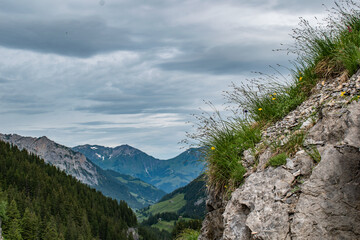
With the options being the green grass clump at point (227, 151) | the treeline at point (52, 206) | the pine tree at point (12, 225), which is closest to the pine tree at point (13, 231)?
the pine tree at point (12, 225)

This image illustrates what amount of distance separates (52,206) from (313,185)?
571 feet

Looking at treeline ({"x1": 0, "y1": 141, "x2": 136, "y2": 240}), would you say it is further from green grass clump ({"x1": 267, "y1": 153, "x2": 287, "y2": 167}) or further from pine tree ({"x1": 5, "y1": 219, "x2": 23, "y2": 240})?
green grass clump ({"x1": 267, "y1": 153, "x2": 287, "y2": 167})

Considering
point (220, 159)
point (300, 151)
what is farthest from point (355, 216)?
point (220, 159)

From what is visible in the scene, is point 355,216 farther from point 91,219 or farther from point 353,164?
point 91,219

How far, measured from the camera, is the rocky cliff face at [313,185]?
5.66m

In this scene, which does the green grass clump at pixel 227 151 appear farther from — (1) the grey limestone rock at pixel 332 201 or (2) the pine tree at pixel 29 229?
(2) the pine tree at pixel 29 229

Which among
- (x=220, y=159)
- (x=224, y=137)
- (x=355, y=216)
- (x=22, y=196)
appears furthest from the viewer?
(x=22, y=196)

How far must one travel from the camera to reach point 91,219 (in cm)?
16812

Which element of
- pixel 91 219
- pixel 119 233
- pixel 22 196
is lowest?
pixel 119 233

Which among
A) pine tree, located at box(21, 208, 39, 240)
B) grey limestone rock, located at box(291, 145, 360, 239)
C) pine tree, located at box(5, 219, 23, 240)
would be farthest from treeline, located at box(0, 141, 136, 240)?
grey limestone rock, located at box(291, 145, 360, 239)

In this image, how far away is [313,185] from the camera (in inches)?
237

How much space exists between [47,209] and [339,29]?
16382cm

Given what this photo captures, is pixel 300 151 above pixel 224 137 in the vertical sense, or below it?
below

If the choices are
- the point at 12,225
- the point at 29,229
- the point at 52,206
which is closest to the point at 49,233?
the point at 29,229
